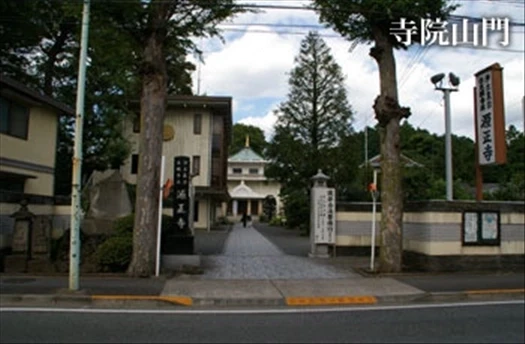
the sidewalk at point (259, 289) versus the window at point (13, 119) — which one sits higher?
the window at point (13, 119)

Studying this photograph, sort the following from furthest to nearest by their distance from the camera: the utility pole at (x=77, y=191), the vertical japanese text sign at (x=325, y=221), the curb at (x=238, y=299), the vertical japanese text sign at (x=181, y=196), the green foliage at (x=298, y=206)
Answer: the green foliage at (x=298, y=206)
the vertical japanese text sign at (x=325, y=221)
the vertical japanese text sign at (x=181, y=196)
the utility pole at (x=77, y=191)
the curb at (x=238, y=299)

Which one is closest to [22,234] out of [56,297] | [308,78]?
[56,297]

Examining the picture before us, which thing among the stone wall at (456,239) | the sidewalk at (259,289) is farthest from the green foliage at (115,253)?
the stone wall at (456,239)

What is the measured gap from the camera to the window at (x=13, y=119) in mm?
19094

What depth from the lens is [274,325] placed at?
7770 mm

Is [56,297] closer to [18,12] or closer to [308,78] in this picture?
[18,12]

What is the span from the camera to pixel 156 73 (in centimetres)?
1310

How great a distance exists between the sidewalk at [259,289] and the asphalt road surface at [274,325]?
2.85 ft

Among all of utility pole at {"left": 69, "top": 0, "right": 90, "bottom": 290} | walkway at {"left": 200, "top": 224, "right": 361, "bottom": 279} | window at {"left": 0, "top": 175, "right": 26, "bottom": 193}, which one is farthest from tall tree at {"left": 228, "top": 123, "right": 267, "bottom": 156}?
utility pole at {"left": 69, "top": 0, "right": 90, "bottom": 290}

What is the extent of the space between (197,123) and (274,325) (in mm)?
29959

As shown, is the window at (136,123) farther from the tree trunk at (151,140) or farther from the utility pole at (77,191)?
the utility pole at (77,191)

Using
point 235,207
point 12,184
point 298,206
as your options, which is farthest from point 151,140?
point 235,207

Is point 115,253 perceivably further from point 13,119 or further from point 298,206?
point 298,206

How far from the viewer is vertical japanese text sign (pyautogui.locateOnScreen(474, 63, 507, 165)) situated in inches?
530
